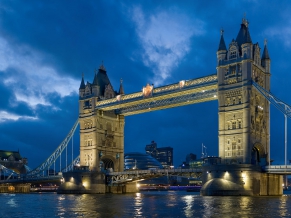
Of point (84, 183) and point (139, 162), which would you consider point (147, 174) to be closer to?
point (84, 183)

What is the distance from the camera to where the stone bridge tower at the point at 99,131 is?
9331 centimetres

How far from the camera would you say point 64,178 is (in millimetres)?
92500

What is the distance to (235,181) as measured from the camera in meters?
66.4

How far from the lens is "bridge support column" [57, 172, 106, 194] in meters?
88.9

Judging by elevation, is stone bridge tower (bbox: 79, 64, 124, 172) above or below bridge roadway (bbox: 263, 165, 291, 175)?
above

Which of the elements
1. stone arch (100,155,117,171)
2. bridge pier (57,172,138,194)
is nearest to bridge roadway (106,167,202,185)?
bridge pier (57,172,138,194)

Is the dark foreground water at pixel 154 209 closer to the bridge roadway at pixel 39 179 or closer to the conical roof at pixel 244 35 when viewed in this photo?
the conical roof at pixel 244 35

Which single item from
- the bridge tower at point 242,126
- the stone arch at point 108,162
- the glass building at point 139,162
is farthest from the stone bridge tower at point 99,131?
the glass building at point 139,162

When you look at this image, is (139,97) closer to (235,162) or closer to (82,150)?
(82,150)

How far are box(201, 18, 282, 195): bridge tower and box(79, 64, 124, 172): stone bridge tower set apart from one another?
3038cm

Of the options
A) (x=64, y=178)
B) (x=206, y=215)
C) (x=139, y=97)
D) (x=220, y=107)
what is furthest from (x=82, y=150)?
(x=206, y=215)

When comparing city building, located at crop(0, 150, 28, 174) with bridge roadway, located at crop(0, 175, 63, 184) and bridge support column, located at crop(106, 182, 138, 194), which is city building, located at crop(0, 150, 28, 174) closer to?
bridge roadway, located at crop(0, 175, 63, 184)

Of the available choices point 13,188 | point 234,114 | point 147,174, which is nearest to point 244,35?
point 234,114

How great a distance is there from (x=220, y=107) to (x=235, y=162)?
9.44m
